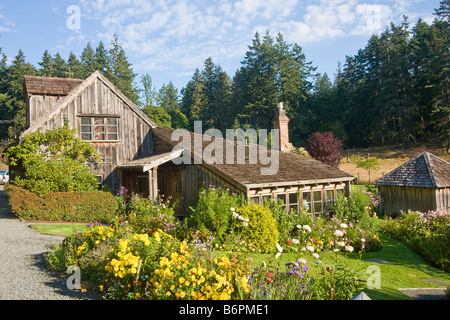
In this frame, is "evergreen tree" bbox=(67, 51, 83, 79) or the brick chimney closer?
the brick chimney

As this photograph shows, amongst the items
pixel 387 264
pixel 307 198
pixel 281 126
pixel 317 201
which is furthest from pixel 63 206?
pixel 281 126

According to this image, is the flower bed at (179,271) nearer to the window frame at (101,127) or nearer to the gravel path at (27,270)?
the gravel path at (27,270)

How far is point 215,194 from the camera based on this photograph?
1184 centimetres

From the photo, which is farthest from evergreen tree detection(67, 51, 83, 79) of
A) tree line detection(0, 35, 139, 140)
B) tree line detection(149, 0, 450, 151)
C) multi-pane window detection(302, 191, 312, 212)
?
multi-pane window detection(302, 191, 312, 212)

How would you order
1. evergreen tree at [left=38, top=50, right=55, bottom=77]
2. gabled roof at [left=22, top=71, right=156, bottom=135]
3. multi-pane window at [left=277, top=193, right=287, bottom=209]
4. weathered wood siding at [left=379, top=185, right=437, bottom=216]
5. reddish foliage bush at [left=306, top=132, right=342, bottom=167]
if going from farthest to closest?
→ evergreen tree at [left=38, top=50, right=55, bottom=77] < reddish foliage bush at [left=306, top=132, right=342, bottom=167] < weathered wood siding at [left=379, top=185, right=437, bottom=216] < gabled roof at [left=22, top=71, right=156, bottom=135] < multi-pane window at [left=277, top=193, right=287, bottom=209]

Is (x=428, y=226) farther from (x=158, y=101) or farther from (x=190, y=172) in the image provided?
(x=158, y=101)

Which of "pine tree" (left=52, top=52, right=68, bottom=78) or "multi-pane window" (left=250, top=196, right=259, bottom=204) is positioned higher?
"pine tree" (left=52, top=52, right=68, bottom=78)

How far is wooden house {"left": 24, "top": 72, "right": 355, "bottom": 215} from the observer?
47.8ft

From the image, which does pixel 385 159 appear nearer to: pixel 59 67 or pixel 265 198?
pixel 265 198

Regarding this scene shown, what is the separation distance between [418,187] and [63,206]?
18002mm

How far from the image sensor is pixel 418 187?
1875cm

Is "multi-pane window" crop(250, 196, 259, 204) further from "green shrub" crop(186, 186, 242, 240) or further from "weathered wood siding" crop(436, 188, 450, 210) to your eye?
"weathered wood siding" crop(436, 188, 450, 210)

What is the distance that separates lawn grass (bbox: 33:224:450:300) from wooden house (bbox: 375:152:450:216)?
5592mm

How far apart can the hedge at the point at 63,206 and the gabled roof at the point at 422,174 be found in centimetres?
1583
